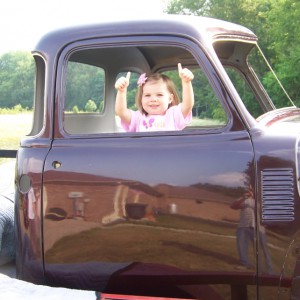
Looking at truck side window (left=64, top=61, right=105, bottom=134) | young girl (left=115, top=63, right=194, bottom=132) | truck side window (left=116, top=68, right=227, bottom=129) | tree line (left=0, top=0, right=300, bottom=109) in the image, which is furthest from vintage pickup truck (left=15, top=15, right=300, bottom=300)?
tree line (left=0, top=0, right=300, bottom=109)

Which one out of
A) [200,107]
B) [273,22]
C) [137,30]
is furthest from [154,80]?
[273,22]

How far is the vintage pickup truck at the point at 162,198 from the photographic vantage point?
8.01 ft

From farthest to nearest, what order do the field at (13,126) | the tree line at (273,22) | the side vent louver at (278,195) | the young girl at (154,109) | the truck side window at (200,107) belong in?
the tree line at (273,22), the field at (13,126), the truck side window at (200,107), the young girl at (154,109), the side vent louver at (278,195)

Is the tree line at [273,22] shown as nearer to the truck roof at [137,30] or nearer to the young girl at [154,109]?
the young girl at [154,109]

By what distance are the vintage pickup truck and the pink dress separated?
→ 15.7 inches

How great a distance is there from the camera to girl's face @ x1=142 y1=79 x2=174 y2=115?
3.11 m

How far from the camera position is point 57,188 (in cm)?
268

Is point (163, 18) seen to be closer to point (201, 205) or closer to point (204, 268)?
point (201, 205)

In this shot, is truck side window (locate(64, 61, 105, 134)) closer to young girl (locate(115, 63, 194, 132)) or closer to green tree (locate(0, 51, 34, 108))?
young girl (locate(115, 63, 194, 132))

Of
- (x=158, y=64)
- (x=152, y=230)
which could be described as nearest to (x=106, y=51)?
(x=158, y=64)

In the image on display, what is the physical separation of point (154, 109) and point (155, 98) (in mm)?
67

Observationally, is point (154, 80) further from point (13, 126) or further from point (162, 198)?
point (13, 126)

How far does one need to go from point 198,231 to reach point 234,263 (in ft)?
0.76

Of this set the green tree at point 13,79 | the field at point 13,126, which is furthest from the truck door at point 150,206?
the green tree at point 13,79
